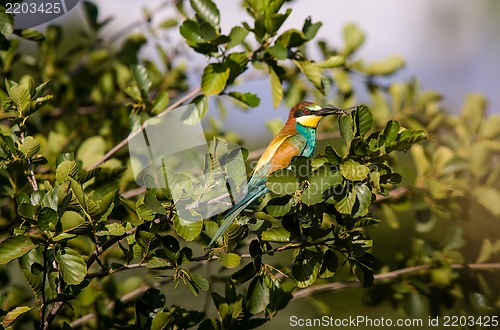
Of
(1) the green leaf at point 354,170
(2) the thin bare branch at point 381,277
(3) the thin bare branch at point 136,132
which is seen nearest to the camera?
(1) the green leaf at point 354,170

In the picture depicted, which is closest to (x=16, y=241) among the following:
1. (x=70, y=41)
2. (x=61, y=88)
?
(x=61, y=88)

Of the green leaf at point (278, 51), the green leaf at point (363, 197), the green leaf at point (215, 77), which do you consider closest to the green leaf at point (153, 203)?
the green leaf at point (363, 197)

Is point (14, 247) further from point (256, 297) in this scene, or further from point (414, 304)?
point (414, 304)

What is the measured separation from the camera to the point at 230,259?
162cm

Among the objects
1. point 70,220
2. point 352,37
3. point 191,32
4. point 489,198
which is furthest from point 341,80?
point 70,220

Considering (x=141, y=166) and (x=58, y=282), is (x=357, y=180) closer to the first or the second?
(x=58, y=282)

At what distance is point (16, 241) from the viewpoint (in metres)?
1.57

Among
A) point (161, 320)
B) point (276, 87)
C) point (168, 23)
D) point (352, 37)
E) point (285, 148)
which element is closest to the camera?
point (161, 320)

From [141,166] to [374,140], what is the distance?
1.21 metres

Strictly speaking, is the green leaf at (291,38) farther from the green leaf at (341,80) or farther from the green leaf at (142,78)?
the green leaf at (341,80)

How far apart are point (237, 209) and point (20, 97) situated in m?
0.72

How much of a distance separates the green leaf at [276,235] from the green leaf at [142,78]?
36.1 inches

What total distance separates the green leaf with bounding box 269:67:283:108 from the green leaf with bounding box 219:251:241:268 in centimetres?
68

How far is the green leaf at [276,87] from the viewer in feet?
6.93
